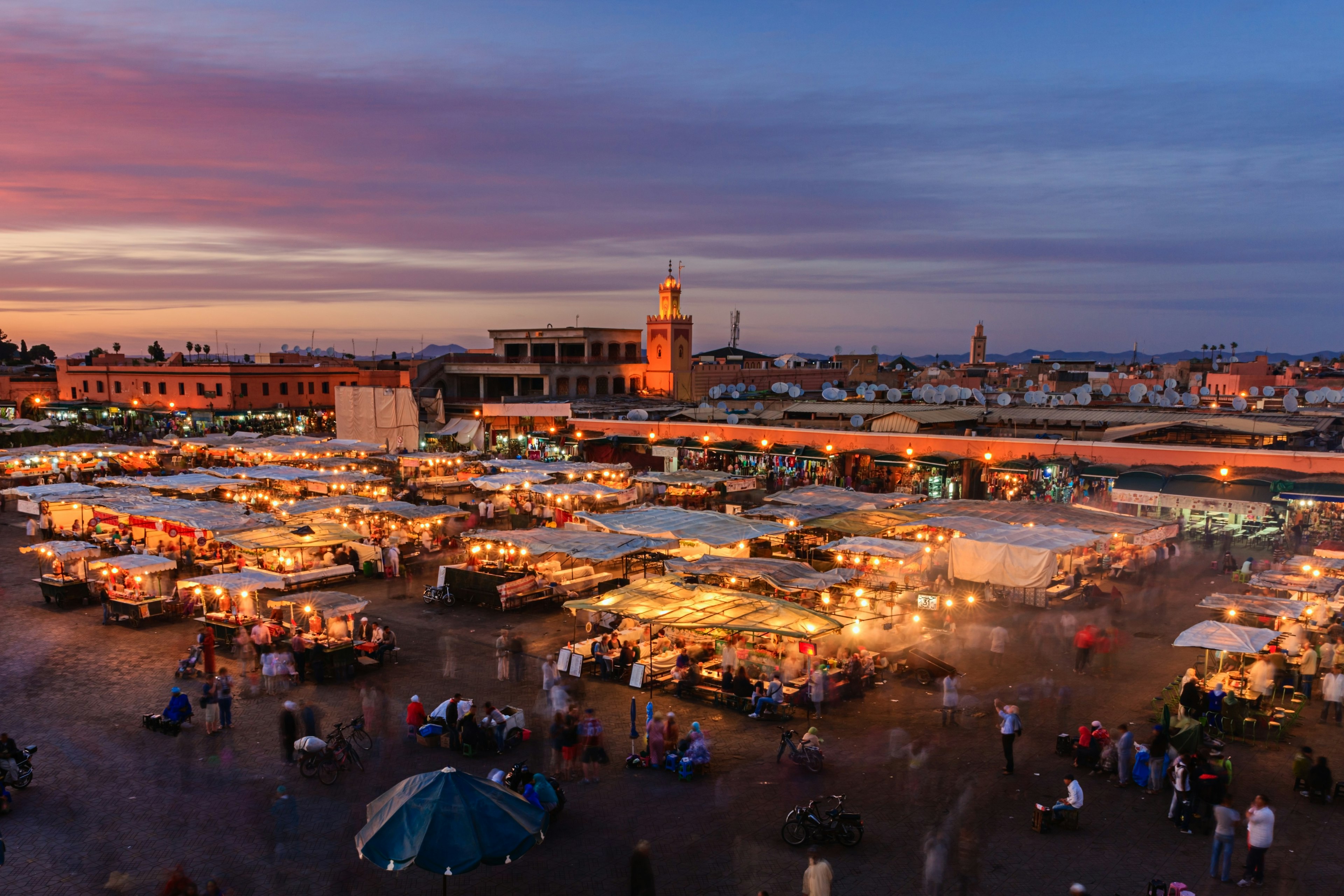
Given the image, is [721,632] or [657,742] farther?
[721,632]

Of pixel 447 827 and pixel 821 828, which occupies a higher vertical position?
pixel 447 827

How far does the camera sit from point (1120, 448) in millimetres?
32281

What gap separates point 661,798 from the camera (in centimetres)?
1198

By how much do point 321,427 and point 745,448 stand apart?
3973 centimetres

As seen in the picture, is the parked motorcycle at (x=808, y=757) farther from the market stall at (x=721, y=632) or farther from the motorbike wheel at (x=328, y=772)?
the motorbike wheel at (x=328, y=772)

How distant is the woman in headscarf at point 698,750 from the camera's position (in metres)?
12.6

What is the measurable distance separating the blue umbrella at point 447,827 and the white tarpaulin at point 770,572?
10131mm

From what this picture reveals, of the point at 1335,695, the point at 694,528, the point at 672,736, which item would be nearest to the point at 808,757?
the point at 672,736

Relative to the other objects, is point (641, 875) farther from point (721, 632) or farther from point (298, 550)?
point (298, 550)

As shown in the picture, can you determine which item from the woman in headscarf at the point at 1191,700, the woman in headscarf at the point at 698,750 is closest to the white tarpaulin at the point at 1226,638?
the woman in headscarf at the point at 1191,700

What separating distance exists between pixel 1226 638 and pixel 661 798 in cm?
917

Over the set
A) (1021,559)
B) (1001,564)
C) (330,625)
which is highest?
(1021,559)

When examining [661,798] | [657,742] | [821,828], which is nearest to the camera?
[821,828]

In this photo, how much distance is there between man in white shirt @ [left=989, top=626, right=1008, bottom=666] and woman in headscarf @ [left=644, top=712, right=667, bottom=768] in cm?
729
